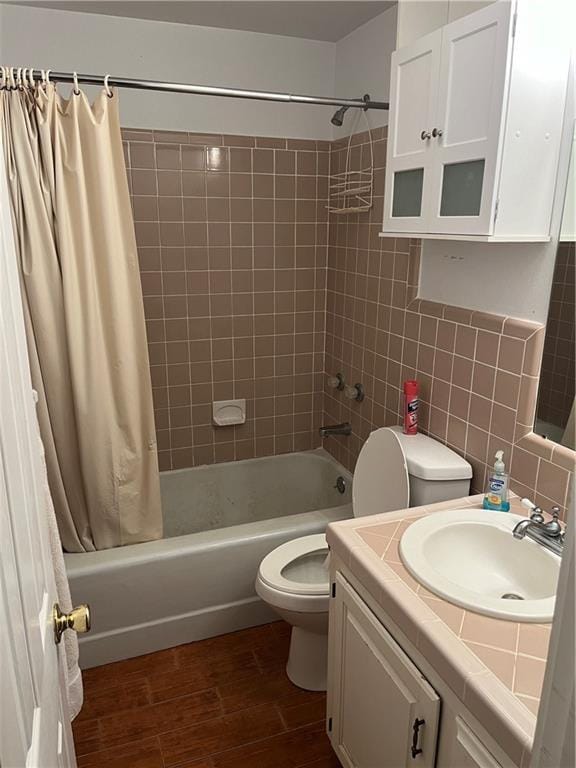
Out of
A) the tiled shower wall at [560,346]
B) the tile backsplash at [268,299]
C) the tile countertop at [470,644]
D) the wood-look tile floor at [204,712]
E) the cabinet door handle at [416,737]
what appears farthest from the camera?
the tile backsplash at [268,299]

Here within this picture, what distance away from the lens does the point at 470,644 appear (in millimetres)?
1076

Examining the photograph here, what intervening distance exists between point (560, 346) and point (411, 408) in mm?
644

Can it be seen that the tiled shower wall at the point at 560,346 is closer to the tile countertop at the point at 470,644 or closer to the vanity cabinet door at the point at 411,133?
the vanity cabinet door at the point at 411,133

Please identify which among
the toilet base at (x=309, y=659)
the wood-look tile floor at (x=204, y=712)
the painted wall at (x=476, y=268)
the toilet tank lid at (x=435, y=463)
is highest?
the painted wall at (x=476, y=268)

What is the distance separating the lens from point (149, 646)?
216cm

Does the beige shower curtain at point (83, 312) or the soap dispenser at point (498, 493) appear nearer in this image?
the soap dispenser at point (498, 493)

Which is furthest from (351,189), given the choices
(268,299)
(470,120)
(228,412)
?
(228,412)

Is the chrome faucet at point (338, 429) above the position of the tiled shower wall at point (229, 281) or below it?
below

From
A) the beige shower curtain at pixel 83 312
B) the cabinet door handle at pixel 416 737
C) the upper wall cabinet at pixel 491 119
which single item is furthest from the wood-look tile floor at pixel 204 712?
the upper wall cabinet at pixel 491 119

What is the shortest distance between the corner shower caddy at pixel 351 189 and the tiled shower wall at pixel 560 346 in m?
1.12

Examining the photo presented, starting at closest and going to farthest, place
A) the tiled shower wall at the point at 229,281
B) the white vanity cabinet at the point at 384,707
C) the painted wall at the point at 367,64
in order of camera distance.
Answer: the white vanity cabinet at the point at 384,707 < the painted wall at the point at 367,64 < the tiled shower wall at the point at 229,281

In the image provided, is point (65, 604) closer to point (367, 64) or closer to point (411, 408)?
point (411, 408)

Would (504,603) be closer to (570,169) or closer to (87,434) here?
(570,169)

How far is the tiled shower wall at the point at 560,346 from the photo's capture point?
1450 millimetres
